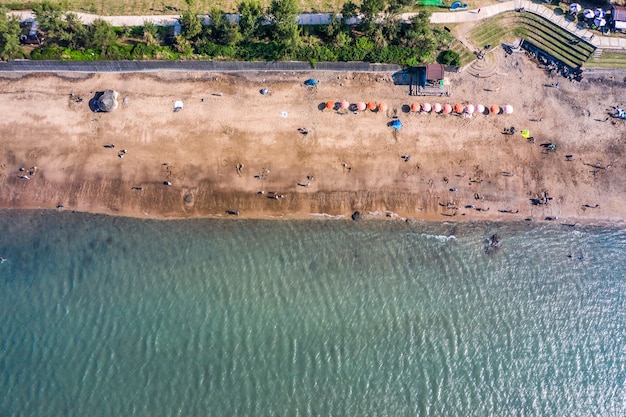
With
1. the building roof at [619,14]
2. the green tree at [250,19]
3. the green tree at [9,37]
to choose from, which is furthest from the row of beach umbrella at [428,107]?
the green tree at [9,37]

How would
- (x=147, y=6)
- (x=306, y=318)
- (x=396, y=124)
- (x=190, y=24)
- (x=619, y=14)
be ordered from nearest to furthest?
(x=306, y=318), (x=396, y=124), (x=190, y=24), (x=619, y=14), (x=147, y=6)

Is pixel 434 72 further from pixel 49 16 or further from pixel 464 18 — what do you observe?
pixel 49 16

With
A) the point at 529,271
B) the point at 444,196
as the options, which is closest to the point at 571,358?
the point at 529,271

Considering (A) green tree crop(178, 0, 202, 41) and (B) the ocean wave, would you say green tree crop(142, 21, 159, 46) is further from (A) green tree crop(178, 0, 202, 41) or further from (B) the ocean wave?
(B) the ocean wave

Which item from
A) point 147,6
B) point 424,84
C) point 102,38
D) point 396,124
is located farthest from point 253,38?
point 424,84

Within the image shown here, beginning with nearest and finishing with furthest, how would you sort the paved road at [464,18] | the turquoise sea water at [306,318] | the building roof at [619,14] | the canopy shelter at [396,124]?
1. the turquoise sea water at [306,318]
2. the canopy shelter at [396,124]
3. the paved road at [464,18]
4. the building roof at [619,14]

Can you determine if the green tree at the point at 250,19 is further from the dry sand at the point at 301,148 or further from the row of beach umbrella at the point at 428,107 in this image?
the row of beach umbrella at the point at 428,107
